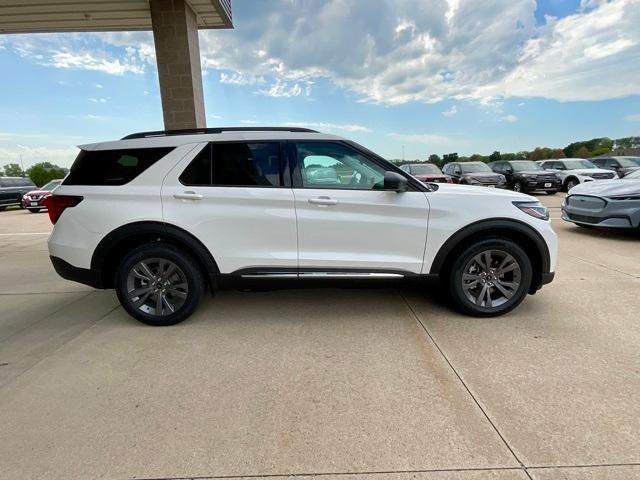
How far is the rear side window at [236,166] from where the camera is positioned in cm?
339

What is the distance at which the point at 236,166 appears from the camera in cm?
342

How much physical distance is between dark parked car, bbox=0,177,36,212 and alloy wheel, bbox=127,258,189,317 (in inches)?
794

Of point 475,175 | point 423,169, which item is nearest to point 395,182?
point 423,169

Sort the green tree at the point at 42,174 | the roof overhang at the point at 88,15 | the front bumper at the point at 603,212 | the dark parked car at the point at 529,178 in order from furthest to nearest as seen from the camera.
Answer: the green tree at the point at 42,174
the dark parked car at the point at 529,178
the roof overhang at the point at 88,15
the front bumper at the point at 603,212

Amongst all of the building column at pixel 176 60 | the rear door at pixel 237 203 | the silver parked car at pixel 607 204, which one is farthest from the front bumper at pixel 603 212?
the building column at pixel 176 60

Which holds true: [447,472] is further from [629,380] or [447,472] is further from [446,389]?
[629,380]

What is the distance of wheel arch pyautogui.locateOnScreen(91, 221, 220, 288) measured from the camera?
3346 millimetres

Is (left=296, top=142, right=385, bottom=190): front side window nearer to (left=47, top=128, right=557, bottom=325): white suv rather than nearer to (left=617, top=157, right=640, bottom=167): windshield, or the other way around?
(left=47, top=128, right=557, bottom=325): white suv

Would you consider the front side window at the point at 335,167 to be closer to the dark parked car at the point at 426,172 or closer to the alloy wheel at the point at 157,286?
the alloy wheel at the point at 157,286

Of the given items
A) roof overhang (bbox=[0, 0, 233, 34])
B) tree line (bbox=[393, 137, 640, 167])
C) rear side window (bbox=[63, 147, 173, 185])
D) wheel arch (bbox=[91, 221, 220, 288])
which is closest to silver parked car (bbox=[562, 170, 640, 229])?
wheel arch (bbox=[91, 221, 220, 288])

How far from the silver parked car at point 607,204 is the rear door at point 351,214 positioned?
5648 mm

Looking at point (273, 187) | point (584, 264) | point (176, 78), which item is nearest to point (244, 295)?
point (273, 187)

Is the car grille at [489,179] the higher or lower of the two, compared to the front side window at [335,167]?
lower

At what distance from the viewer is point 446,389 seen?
244cm
